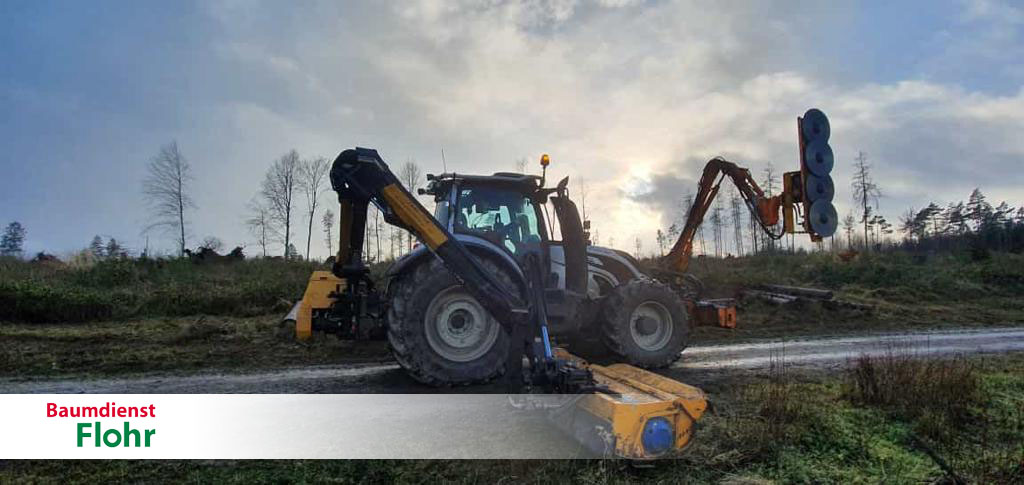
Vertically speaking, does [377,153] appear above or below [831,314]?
above

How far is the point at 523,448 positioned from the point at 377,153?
135 inches

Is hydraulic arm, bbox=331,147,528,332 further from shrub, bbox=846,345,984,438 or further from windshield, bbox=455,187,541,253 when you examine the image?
shrub, bbox=846,345,984,438

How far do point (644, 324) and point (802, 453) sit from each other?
Answer: 330cm

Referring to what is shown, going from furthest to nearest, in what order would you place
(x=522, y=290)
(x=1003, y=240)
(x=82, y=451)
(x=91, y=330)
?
1. (x=1003, y=240)
2. (x=91, y=330)
3. (x=522, y=290)
4. (x=82, y=451)

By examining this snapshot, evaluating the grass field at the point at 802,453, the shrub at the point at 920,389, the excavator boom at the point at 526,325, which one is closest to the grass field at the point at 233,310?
the excavator boom at the point at 526,325

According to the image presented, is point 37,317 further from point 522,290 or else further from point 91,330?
point 522,290

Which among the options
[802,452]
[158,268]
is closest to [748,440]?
[802,452]

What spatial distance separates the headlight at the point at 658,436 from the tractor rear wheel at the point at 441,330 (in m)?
2.63

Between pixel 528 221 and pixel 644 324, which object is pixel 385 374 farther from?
pixel 644 324

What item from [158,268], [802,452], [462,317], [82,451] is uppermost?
[158,268]

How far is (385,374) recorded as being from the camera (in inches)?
297

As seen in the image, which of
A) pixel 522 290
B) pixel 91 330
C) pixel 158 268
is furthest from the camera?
pixel 158 268

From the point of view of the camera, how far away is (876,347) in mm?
9883

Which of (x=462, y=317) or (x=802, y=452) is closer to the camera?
(x=802, y=452)
